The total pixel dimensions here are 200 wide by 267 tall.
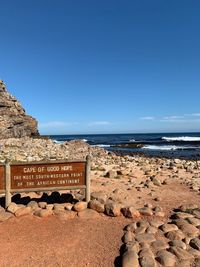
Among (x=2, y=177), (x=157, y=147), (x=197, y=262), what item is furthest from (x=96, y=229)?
(x=157, y=147)

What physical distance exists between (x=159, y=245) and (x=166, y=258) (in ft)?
1.72

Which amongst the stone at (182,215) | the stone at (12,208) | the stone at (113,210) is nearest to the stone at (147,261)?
the stone at (113,210)

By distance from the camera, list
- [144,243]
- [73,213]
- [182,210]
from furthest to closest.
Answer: [182,210], [73,213], [144,243]

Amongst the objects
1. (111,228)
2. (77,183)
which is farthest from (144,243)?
(77,183)

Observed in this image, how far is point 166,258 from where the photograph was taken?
5434 mm

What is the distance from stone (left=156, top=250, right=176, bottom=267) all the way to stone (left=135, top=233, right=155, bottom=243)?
482 mm

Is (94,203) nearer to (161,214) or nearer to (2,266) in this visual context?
(161,214)

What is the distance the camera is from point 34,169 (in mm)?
7977

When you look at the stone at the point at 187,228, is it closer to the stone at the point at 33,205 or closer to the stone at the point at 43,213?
the stone at the point at 43,213

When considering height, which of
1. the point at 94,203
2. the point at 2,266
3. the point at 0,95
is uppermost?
the point at 0,95

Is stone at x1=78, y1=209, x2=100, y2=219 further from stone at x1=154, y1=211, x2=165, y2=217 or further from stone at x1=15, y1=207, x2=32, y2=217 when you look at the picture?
stone at x1=154, y1=211, x2=165, y2=217

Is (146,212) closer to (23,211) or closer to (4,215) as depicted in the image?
(23,211)

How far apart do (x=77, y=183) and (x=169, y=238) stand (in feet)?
9.12

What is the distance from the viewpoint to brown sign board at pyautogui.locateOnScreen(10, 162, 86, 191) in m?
7.90
